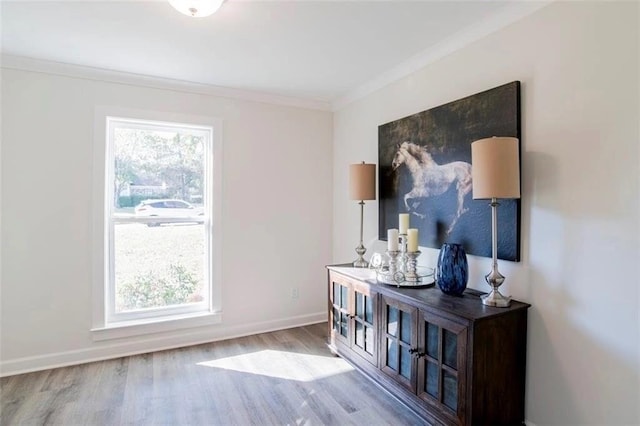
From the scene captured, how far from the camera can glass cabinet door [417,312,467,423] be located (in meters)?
1.74

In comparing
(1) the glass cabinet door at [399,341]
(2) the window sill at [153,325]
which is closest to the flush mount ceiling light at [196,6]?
(1) the glass cabinet door at [399,341]

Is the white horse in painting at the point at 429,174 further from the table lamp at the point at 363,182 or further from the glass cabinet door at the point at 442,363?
the glass cabinet door at the point at 442,363

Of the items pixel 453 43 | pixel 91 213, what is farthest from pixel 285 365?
pixel 453 43

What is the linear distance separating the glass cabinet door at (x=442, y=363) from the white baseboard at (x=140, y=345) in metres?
1.86

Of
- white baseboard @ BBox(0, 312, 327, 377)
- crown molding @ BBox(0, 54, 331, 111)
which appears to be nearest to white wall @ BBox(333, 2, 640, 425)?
crown molding @ BBox(0, 54, 331, 111)

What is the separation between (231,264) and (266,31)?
82.2 inches

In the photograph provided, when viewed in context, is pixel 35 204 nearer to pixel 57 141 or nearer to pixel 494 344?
pixel 57 141

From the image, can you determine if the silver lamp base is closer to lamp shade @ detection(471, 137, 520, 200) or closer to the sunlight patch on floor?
lamp shade @ detection(471, 137, 520, 200)

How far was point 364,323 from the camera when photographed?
2520mm

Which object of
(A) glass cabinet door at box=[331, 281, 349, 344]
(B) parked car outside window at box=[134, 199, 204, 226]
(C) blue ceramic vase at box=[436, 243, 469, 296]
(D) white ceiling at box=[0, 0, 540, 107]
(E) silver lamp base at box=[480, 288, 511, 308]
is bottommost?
(A) glass cabinet door at box=[331, 281, 349, 344]

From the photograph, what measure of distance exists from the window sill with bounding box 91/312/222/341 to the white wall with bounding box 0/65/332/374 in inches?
2.3

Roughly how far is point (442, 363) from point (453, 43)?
202cm

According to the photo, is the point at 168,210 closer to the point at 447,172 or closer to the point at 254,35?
the point at 254,35

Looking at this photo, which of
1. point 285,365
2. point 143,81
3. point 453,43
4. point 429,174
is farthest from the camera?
point 143,81
